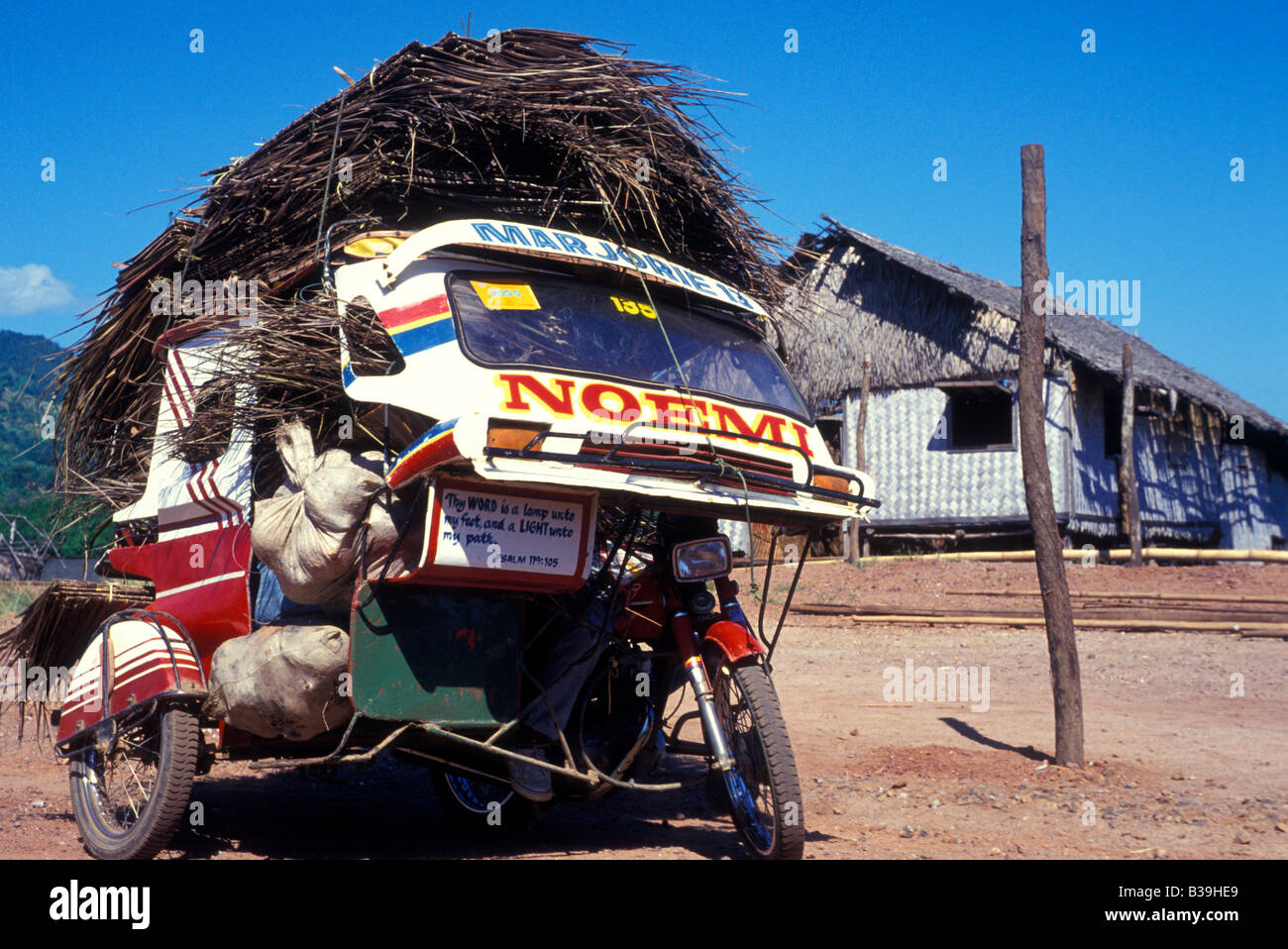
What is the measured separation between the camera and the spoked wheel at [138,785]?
484 centimetres

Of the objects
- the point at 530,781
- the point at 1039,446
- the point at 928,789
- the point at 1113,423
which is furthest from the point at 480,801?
the point at 1113,423

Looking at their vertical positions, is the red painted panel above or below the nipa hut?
below

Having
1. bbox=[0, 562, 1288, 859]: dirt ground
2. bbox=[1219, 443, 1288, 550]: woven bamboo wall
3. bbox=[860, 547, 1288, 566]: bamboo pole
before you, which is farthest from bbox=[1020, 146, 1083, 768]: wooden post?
bbox=[1219, 443, 1288, 550]: woven bamboo wall

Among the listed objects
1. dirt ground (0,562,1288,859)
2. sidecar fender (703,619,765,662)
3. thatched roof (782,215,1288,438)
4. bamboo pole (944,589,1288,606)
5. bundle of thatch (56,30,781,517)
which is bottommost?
dirt ground (0,562,1288,859)

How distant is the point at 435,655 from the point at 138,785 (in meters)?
1.81

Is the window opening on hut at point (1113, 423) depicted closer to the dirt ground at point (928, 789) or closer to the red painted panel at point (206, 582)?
the dirt ground at point (928, 789)

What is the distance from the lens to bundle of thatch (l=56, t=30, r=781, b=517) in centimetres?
501

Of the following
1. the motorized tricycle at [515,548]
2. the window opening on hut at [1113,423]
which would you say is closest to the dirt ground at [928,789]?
the motorized tricycle at [515,548]

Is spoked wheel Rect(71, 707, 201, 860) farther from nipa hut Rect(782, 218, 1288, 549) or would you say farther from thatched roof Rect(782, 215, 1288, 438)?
thatched roof Rect(782, 215, 1288, 438)

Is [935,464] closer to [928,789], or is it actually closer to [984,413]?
[984,413]

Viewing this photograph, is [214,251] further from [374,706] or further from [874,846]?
[874,846]

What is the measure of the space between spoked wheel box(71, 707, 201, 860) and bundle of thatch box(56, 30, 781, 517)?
1.39 metres

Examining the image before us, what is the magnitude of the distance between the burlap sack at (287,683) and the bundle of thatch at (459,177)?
→ 989 millimetres
